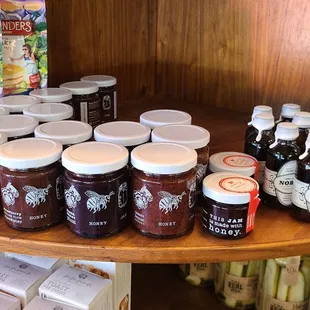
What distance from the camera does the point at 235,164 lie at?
0.77 metres

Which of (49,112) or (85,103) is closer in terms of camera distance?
(49,112)

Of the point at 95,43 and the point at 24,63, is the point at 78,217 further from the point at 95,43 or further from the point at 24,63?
the point at 95,43

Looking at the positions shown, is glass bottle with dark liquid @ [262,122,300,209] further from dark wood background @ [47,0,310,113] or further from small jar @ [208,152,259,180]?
dark wood background @ [47,0,310,113]

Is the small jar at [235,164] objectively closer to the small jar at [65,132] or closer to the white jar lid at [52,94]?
the small jar at [65,132]

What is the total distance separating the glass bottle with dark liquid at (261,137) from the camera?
2.57ft

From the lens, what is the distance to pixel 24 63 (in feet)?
3.11

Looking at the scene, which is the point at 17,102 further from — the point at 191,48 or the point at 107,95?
the point at 191,48

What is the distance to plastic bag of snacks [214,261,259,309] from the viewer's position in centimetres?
104

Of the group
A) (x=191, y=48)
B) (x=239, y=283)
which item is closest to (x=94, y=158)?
(x=239, y=283)

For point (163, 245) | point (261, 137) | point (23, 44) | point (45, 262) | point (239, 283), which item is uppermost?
point (23, 44)

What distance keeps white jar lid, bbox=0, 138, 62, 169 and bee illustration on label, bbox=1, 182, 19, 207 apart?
0.03 meters

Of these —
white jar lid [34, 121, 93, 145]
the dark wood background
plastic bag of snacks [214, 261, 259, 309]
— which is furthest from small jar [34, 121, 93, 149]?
plastic bag of snacks [214, 261, 259, 309]

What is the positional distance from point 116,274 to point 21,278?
0.17m

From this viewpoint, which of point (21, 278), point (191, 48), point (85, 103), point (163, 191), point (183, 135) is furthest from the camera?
point (191, 48)
